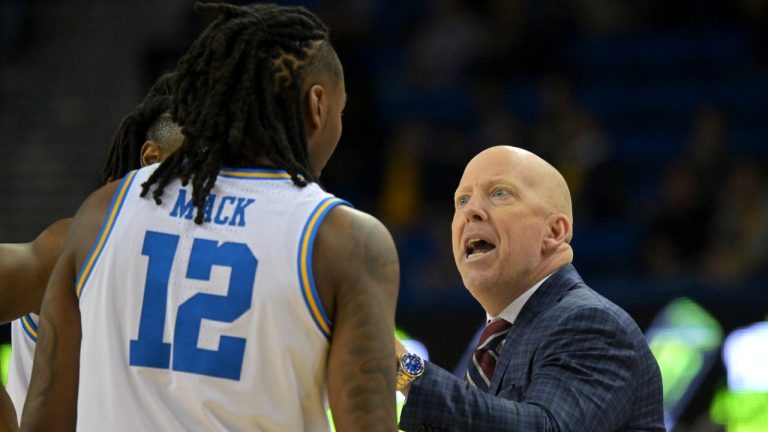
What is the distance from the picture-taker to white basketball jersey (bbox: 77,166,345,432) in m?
2.45

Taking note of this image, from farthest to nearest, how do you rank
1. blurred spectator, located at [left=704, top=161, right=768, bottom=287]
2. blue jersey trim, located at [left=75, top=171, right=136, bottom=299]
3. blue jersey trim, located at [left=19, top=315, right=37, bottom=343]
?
blurred spectator, located at [left=704, top=161, right=768, bottom=287] < blue jersey trim, located at [left=19, top=315, right=37, bottom=343] < blue jersey trim, located at [left=75, top=171, right=136, bottom=299]

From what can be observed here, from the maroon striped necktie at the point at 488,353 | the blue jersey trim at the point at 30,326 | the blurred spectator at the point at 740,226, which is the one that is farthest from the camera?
the blurred spectator at the point at 740,226

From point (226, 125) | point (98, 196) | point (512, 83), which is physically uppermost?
point (512, 83)

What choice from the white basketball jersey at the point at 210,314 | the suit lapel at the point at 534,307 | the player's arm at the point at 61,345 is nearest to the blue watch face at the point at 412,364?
the suit lapel at the point at 534,307

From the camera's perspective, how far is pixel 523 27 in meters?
9.77

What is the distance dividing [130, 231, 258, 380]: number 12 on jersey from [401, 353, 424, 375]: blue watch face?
617 millimetres

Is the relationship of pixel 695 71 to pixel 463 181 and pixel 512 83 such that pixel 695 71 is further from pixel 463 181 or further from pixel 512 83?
pixel 463 181

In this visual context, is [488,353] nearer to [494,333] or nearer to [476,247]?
[494,333]

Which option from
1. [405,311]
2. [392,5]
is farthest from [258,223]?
[392,5]

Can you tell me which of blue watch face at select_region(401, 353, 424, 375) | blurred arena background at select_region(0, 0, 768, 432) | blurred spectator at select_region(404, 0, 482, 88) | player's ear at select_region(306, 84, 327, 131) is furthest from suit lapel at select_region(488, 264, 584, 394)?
blurred spectator at select_region(404, 0, 482, 88)

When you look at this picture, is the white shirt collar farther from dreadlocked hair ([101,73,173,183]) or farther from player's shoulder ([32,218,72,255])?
player's shoulder ([32,218,72,255])

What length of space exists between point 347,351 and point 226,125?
538 millimetres

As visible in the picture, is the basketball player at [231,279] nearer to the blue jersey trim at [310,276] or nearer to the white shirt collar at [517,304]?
the blue jersey trim at [310,276]

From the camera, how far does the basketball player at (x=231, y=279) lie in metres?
2.46
